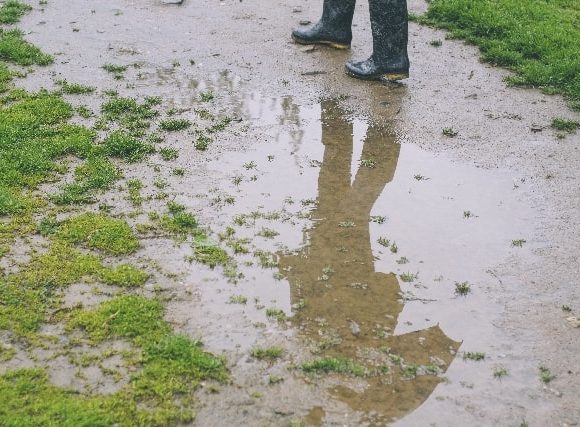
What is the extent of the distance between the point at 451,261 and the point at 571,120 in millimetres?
2948

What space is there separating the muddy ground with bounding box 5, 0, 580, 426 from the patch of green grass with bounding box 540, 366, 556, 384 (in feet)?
0.10

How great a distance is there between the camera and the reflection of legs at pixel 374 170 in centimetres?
541

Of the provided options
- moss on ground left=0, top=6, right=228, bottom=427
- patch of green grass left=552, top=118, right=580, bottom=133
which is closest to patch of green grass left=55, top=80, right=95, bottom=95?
moss on ground left=0, top=6, right=228, bottom=427

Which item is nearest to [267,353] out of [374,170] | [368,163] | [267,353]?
[267,353]

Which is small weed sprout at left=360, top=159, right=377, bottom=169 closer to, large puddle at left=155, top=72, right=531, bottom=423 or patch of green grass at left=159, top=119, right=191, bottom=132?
large puddle at left=155, top=72, right=531, bottom=423

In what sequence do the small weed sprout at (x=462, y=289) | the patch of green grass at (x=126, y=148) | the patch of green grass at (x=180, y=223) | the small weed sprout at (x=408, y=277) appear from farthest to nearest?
the patch of green grass at (x=126, y=148) < the patch of green grass at (x=180, y=223) < the small weed sprout at (x=408, y=277) < the small weed sprout at (x=462, y=289)

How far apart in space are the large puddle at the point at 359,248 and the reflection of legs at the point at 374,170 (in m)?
0.02

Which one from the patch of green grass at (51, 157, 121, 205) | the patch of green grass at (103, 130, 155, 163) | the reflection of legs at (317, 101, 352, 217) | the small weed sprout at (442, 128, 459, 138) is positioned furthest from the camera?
the small weed sprout at (442, 128, 459, 138)

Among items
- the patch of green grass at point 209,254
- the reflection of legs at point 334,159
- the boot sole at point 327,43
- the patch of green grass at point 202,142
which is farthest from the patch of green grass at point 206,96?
the patch of green grass at point 209,254

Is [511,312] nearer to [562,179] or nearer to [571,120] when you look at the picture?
[562,179]

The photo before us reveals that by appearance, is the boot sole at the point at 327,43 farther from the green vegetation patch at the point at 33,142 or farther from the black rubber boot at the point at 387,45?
the green vegetation patch at the point at 33,142

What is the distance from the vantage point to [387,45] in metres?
7.28

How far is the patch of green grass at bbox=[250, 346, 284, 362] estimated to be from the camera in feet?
12.4

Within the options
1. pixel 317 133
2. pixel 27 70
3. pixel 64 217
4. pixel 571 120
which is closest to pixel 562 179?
pixel 571 120
